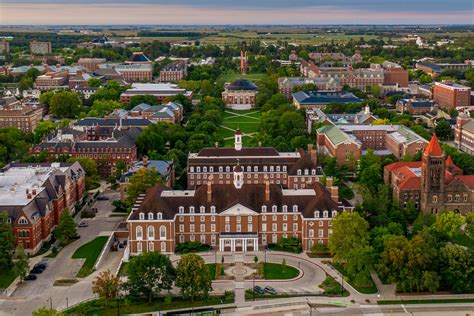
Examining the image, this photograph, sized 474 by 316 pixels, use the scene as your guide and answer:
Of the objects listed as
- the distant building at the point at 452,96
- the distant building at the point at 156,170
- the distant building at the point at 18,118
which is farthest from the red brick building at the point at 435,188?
the distant building at the point at 18,118

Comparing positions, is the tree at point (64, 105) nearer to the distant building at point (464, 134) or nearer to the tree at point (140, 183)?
the tree at point (140, 183)

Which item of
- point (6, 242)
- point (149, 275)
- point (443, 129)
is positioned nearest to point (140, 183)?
point (6, 242)

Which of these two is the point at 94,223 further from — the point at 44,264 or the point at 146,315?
the point at 146,315

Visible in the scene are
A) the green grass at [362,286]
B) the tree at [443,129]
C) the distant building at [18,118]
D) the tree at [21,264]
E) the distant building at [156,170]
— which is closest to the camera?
the green grass at [362,286]

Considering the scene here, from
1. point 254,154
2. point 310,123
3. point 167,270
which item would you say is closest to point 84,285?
point 167,270

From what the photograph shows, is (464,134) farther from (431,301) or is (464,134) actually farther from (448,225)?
(431,301)

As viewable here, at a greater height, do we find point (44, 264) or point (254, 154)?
point (254, 154)

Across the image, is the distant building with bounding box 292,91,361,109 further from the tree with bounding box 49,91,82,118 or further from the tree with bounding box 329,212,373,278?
the tree with bounding box 329,212,373,278
